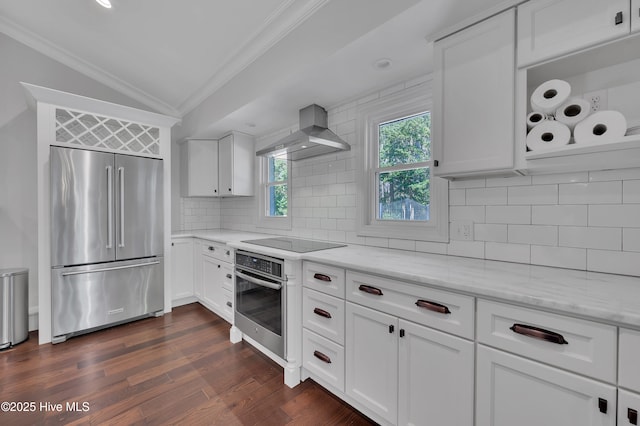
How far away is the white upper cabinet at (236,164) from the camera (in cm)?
363

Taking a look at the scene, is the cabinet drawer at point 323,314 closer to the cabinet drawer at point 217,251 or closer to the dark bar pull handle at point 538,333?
the dark bar pull handle at point 538,333

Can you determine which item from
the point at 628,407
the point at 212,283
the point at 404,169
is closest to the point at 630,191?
the point at 628,407

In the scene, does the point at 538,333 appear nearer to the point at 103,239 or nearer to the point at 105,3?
the point at 103,239

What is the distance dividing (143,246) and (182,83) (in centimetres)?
204

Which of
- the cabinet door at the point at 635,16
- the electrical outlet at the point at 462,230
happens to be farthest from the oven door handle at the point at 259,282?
the cabinet door at the point at 635,16

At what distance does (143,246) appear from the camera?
3066 mm

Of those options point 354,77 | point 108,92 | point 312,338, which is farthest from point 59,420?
point 108,92

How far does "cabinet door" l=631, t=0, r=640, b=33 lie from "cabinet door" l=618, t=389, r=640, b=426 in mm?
1335

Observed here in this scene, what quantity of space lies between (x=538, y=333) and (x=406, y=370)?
0.64 metres

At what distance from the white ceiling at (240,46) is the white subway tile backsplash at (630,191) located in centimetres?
109

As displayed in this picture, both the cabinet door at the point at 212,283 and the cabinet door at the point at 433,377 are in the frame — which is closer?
the cabinet door at the point at 433,377

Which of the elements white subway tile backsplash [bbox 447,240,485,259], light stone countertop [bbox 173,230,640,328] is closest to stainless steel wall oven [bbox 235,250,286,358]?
light stone countertop [bbox 173,230,640,328]

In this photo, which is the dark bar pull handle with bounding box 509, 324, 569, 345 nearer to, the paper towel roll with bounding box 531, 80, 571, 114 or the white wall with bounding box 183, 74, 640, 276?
the white wall with bounding box 183, 74, 640, 276

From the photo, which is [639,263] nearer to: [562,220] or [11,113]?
[562,220]
